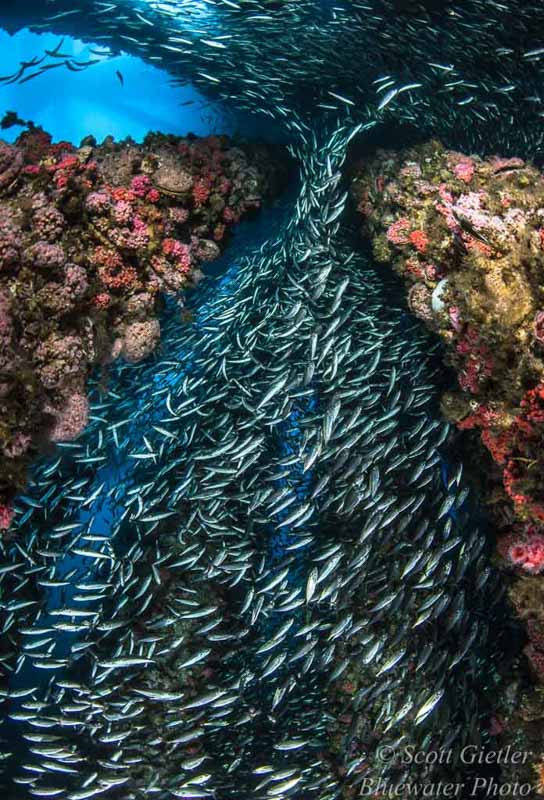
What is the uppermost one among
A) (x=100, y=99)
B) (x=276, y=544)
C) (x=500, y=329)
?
(x=100, y=99)

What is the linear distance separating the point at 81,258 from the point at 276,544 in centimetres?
377

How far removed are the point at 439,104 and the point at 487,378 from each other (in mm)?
5908

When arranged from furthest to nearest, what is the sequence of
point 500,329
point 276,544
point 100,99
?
point 100,99, point 276,544, point 500,329

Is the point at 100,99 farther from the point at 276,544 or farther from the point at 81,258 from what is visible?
the point at 276,544

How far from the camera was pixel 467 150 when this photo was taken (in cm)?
988

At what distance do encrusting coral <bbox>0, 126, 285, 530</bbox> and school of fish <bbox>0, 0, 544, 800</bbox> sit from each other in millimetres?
739

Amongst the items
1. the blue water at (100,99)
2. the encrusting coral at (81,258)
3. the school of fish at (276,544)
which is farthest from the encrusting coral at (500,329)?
the blue water at (100,99)

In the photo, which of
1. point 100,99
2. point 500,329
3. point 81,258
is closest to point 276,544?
point 500,329

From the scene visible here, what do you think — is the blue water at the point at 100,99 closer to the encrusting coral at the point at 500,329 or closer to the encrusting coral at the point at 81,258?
the encrusting coral at the point at 81,258

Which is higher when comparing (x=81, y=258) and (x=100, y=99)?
(x=100, y=99)

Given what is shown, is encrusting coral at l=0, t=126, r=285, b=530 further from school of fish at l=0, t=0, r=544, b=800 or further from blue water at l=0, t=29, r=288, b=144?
blue water at l=0, t=29, r=288, b=144

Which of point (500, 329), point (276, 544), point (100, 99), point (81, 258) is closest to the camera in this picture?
point (500, 329)

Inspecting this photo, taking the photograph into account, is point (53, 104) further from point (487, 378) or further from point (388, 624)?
point (388, 624)

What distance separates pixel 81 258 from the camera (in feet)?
19.2
